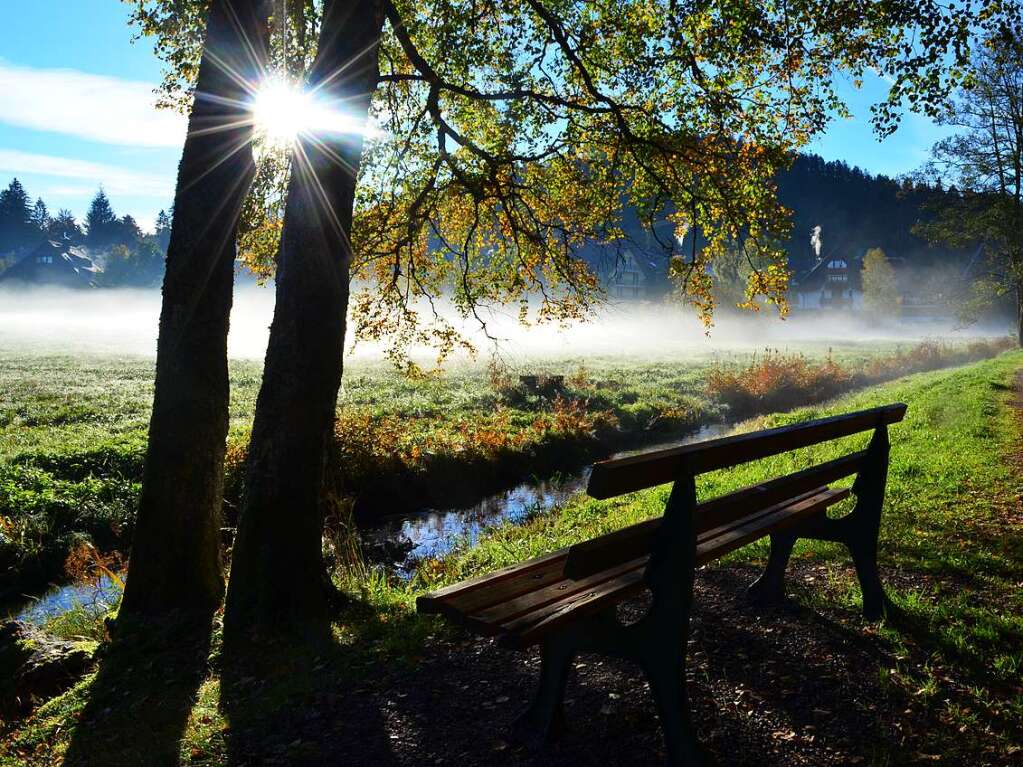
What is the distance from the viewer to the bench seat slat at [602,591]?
2820 millimetres

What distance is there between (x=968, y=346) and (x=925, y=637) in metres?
43.1

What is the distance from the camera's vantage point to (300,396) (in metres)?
5.47

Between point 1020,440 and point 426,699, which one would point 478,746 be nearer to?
point 426,699

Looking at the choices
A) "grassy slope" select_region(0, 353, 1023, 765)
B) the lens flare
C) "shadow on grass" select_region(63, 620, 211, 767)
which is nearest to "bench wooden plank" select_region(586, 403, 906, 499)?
"grassy slope" select_region(0, 353, 1023, 765)

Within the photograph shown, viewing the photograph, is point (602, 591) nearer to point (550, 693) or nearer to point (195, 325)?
point (550, 693)

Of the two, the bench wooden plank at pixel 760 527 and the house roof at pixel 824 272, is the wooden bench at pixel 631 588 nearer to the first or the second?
the bench wooden plank at pixel 760 527

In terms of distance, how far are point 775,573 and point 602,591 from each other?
88.7 inches

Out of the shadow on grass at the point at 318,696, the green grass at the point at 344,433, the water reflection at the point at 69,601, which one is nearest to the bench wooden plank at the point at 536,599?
the shadow on grass at the point at 318,696

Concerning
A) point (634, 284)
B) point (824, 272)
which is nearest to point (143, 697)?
point (634, 284)

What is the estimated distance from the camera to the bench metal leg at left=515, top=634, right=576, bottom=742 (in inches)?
134

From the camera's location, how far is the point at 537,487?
43.9 ft

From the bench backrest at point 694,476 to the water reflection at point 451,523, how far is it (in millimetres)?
5775

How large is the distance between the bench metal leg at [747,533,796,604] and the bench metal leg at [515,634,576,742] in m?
2.08

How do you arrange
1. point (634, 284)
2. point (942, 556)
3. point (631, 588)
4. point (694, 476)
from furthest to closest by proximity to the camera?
point (634, 284), point (942, 556), point (631, 588), point (694, 476)
